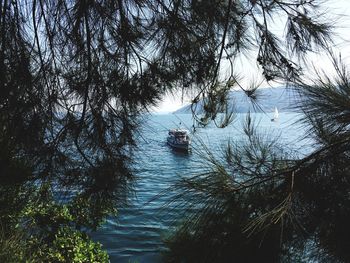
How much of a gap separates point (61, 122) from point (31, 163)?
0.41m

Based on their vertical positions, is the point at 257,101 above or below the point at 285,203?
above

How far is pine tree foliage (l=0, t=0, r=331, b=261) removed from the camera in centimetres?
231

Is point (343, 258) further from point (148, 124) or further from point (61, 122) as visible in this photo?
point (61, 122)

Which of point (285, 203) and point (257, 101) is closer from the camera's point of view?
point (285, 203)

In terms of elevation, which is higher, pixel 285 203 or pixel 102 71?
pixel 102 71

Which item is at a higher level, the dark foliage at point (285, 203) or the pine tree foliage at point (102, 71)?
the pine tree foliage at point (102, 71)

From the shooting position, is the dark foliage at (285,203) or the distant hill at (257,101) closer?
the dark foliage at (285,203)

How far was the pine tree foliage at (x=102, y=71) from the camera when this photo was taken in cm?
231

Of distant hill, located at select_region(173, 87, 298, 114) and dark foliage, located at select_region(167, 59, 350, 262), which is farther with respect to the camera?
distant hill, located at select_region(173, 87, 298, 114)

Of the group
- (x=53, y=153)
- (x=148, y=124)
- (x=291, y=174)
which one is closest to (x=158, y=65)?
(x=148, y=124)

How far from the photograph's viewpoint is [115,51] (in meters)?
2.57

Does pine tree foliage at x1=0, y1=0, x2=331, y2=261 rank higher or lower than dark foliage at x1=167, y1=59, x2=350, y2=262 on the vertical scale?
higher

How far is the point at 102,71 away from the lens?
8.41 ft

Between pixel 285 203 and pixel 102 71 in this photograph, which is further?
pixel 102 71
